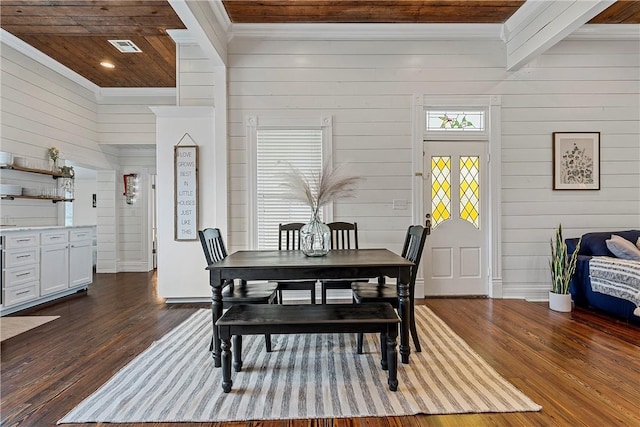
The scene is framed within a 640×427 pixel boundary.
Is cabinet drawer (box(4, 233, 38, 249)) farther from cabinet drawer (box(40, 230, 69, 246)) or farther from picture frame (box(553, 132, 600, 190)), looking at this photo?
picture frame (box(553, 132, 600, 190))

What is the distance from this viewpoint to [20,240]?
3.88 metres

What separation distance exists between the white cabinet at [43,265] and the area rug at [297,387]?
7.41 ft

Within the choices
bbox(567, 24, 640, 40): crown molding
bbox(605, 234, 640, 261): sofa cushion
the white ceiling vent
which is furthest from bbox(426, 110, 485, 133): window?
the white ceiling vent

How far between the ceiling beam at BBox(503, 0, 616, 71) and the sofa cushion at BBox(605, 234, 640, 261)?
224 cm

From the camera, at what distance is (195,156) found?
167 inches

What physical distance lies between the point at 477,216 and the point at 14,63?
6384 millimetres

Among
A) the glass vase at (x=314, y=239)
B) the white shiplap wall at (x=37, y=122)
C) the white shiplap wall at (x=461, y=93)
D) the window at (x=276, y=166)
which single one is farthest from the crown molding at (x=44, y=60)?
the glass vase at (x=314, y=239)

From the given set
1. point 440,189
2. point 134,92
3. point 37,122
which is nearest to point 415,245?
point 440,189

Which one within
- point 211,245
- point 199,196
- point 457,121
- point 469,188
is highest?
point 457,121

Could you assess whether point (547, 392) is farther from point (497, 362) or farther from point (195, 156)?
point (195, 156)

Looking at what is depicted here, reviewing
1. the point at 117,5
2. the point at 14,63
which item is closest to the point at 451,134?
the point at 117,5

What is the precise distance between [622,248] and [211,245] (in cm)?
422

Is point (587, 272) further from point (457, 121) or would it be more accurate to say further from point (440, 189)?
point (457, 121)

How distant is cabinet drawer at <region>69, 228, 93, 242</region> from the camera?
471 centimetres
